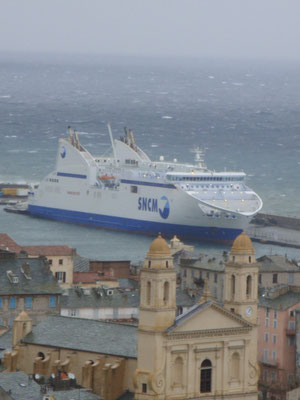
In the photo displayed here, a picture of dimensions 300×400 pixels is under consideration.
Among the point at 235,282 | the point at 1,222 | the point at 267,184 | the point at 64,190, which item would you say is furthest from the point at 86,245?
the point at 235,282

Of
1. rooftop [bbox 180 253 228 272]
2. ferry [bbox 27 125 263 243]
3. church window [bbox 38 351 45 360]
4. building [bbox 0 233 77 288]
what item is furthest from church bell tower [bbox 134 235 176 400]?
ferry [bbox 27 125 263 243]

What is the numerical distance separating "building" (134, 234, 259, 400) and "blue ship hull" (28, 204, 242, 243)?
2961 inches

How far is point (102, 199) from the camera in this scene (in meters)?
142

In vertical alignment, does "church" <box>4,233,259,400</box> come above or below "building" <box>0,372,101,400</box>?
above

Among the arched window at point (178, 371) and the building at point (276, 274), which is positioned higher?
the building at point (276, 274)

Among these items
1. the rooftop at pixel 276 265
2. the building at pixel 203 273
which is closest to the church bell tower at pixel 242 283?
the building at pixel 203 273

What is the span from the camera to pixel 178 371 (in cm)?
4706

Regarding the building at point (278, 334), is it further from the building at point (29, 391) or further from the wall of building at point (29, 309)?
the building at point (29, 391)

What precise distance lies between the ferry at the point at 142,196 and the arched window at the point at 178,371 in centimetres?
7764

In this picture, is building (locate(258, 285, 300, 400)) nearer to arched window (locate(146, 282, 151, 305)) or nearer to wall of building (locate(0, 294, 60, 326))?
wall of building (locate(0, 294, 60, 326))

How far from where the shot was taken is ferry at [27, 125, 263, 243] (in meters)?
129

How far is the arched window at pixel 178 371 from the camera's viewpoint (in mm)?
46969

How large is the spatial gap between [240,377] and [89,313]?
1833cm

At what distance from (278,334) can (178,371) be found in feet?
57.6
